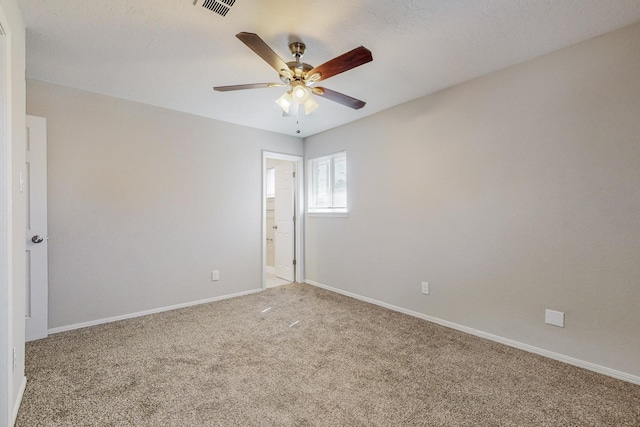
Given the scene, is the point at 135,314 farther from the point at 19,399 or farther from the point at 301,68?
the point at 301,68

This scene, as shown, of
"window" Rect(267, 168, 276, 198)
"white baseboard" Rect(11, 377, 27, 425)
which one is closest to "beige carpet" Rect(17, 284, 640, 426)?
"white baseboard" Rect(11, 377, 27, 425)

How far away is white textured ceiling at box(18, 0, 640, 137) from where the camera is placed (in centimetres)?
183

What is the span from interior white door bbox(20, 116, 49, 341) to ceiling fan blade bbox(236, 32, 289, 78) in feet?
7.78

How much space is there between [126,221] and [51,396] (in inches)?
71.7

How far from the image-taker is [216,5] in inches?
70.0

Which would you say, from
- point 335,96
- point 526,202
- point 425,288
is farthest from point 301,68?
point 425,288

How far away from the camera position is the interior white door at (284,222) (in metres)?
4.94

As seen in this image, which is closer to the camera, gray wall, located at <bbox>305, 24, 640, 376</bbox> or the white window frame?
gray wall, located at <bbox>305, 24, 640, 376</bbox>

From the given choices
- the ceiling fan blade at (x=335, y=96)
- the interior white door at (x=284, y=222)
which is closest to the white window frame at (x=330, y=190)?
the interior white door at (x=284, y=222)

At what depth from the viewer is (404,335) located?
2.78 metres

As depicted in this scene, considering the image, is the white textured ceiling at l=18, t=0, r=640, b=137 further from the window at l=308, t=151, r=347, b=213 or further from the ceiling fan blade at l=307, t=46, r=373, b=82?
the window at l=308, t=151, r=347, b=213

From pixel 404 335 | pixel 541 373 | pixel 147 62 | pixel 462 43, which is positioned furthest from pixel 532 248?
pixel 147 62

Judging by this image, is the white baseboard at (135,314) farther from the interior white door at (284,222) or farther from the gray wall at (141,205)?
the interior white door at (284,222)

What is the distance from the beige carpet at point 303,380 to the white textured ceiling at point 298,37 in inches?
96.3
